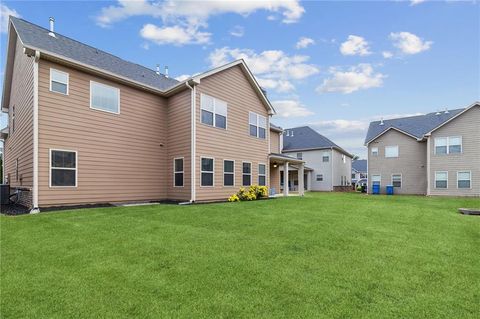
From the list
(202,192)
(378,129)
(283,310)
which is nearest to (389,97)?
(378,129)

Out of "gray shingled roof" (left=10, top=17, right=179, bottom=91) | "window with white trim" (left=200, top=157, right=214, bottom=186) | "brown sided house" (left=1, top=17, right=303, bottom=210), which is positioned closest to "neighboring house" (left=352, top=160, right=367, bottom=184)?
"brown sided house" (left=1, top=17, right=303, bottom=210)

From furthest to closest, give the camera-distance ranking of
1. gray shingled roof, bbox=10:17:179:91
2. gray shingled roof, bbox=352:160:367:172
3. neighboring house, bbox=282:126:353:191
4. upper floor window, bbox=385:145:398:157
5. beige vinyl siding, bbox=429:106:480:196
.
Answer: gray shingled roof, bbox=352:160:367:172
neighboring house, bbox=282:126:353:191
upper floor window, bbox=385:145:398:157
beige vinyl siding, bbox=429:106:480:196
gray shingled roof, bbox=10:17:179:91

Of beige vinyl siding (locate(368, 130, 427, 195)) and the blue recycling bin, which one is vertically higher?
beige vinyl siding (locate(368, 130, 427, 195))

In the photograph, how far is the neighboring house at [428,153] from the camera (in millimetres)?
22078

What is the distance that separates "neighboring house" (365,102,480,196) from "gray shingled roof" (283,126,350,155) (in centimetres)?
547

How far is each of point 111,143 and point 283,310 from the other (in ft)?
35.5

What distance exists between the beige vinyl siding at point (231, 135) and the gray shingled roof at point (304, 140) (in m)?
18.2

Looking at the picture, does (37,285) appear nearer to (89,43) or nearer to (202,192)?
(202,192)

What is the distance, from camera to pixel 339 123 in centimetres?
4503

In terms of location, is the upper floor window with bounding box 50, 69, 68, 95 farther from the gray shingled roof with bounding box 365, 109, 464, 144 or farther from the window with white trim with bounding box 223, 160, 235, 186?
the gray shingled roof with bounding box 365, 109, 464, 144

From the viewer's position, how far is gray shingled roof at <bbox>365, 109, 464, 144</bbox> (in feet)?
85.8

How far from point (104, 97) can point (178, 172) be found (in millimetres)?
4669

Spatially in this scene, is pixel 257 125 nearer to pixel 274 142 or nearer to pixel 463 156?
pixel 274 142

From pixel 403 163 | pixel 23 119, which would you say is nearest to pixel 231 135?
pixel 23 119
